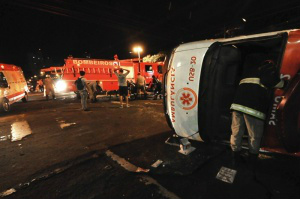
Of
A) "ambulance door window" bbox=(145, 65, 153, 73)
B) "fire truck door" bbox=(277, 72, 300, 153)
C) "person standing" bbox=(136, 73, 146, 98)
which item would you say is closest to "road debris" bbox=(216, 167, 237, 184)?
"fire truck door" bbox=(277, 72, 300, 153)

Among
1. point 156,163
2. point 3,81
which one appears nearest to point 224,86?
point 156,163

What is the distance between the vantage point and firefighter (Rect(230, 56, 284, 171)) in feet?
7.15

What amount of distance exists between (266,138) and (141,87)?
833 centimetres

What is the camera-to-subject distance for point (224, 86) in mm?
3229

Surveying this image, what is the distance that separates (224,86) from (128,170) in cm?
235

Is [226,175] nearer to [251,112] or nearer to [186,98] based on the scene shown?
[251,112]

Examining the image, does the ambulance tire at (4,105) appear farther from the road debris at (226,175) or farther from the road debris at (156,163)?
the road debris at (226,175)

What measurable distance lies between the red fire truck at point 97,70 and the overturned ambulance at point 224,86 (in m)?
7.84

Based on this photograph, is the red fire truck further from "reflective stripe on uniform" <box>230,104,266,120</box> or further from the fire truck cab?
"reflective stripe on uniform" <box>230,104,266,120</box>

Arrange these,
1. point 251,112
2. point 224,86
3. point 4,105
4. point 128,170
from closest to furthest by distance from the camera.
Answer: point 251,112, point 128,170, point 224,86, point 4,105

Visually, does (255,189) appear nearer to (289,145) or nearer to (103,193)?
(289,145)

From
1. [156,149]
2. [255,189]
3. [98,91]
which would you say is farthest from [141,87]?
[255,189]

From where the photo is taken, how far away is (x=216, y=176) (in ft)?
8.11

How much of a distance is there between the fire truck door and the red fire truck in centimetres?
912
